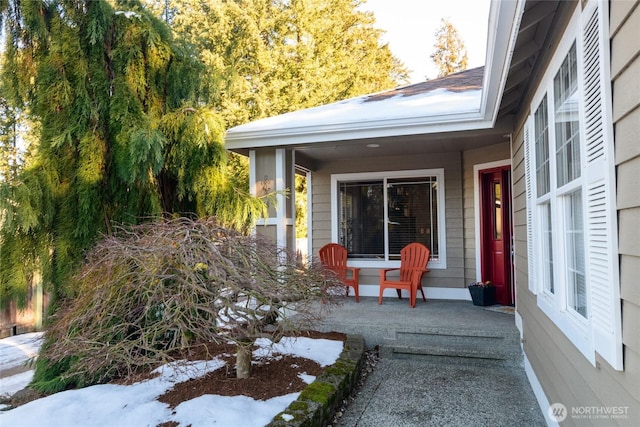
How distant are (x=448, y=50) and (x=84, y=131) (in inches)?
686

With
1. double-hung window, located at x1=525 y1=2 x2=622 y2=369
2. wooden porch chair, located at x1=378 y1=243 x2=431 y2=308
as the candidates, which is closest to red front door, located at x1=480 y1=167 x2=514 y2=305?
wooden porch chair, located at x1=378 y1=243 x2=431 y2=308

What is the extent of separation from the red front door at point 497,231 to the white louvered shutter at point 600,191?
12.6ft

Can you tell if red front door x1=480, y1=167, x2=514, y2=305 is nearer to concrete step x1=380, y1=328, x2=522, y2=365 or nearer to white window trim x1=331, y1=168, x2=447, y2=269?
white window trim x1=331, y1=168, x2=447, y2=269

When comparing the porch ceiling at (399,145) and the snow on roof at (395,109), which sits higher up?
the snow on roof at (395,109)

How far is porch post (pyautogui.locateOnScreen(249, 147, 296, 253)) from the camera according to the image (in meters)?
4.83

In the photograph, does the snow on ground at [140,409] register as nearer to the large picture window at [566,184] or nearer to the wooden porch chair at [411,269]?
the large picture window at [566,184]

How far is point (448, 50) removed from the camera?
17.7 metres

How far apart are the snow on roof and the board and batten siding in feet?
3.04

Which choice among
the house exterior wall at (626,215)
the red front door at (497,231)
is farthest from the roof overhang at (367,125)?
the house exterior wall at (626,215)

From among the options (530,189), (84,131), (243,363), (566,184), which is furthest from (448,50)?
(243,363)

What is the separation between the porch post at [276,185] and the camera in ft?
15.8

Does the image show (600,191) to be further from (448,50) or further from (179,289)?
(448,50)

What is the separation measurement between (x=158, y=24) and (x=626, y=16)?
3.87m

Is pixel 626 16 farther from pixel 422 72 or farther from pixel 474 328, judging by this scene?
pixel 422 72
